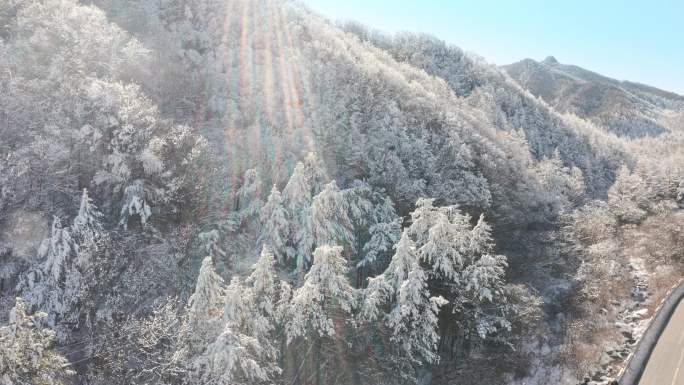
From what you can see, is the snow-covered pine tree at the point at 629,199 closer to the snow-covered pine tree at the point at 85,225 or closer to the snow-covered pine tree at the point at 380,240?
the snow-covered pine tree at the point at 380,240

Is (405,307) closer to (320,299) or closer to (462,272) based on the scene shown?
(320,299)

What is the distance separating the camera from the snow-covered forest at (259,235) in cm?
1922

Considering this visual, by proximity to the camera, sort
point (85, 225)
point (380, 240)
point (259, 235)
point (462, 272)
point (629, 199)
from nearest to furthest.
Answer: point (85, 225), point (462, 272), point (259, 235), point (380, 240), point (629, 199)

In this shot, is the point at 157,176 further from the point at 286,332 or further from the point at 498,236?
the point at 498,236

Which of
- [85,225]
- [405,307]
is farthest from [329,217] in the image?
[85,225]

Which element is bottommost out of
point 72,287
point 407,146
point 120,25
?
point 72,287

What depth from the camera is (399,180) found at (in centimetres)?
3825

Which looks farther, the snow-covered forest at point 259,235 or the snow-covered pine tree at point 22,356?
the snow-covered forest at point 259,235

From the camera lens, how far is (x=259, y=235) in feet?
93.6

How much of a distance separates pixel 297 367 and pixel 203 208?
13685 millimetres

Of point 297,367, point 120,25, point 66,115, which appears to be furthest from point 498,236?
point 120,25

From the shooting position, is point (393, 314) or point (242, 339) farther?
point (393, 314)

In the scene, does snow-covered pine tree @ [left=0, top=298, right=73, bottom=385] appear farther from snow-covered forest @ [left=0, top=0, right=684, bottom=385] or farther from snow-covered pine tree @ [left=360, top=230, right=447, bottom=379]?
snow-covered pine tree @ [left=360, top=230, right=447, bottom=379]

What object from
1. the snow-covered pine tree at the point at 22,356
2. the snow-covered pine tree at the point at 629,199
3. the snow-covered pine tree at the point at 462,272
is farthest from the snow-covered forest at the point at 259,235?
the snow-covered pine tree at the point at 629,199
